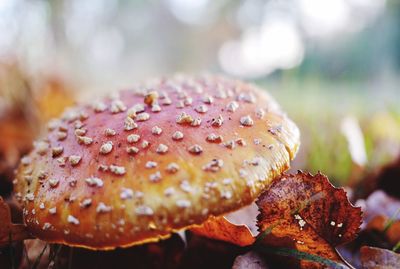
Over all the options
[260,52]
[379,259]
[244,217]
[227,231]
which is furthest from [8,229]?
[260,52]

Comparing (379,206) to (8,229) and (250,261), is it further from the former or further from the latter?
(8,229)

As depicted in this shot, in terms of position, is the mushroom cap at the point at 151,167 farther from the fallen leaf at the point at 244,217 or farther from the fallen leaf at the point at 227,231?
the fallen leaf at the point at 244,217

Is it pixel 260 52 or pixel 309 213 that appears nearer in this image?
pixel 309 213

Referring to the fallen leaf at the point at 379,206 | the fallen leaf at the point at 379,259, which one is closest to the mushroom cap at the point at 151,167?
the fallen leaf at the point at 379,259

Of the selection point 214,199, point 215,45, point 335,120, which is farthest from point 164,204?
point 215,45

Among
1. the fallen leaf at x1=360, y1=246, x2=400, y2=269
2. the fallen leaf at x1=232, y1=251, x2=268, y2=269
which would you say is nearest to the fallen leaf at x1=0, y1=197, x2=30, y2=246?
the fallen leaf at x1=232, y1=251, x2=268, y2=269

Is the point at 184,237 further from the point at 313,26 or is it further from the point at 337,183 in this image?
the point at 313,26
